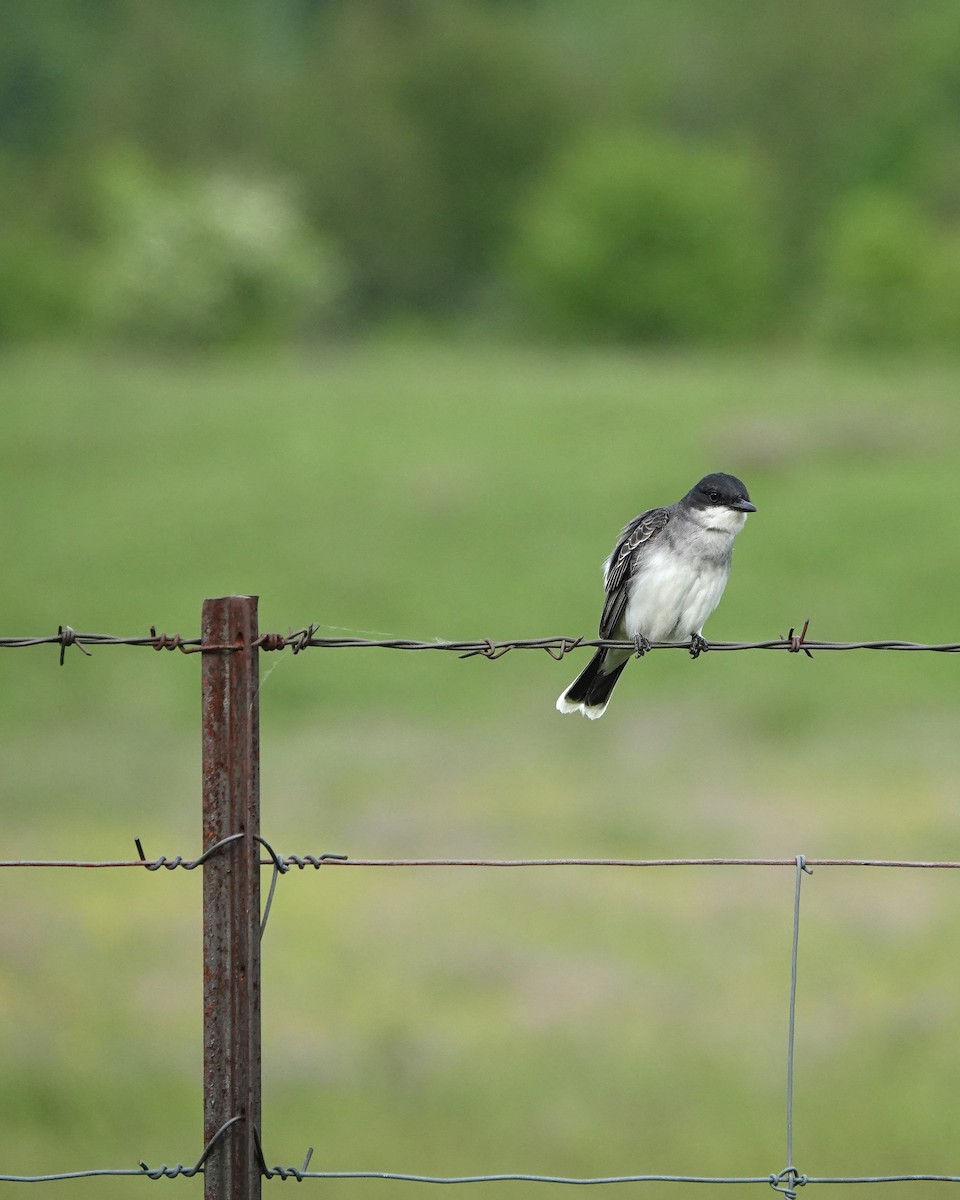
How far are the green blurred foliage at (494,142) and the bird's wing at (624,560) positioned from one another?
210 ft

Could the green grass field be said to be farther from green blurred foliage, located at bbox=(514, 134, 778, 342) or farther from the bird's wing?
green blurred foliage, located at bbox=(514, 134, 778, 342)

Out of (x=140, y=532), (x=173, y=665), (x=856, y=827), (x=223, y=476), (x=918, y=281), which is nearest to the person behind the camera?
(x=856, y=827)

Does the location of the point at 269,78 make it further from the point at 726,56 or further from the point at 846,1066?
the point at 846,1066

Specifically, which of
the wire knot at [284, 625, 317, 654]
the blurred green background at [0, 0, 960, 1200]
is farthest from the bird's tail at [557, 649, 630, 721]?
the blurred green background at [0, 0, 960, 1200]

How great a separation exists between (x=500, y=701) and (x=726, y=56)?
8841cm

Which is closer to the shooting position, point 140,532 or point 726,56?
point 140,532

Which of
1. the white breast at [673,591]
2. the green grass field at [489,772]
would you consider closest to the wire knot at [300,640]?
the green grass field at [489,772]

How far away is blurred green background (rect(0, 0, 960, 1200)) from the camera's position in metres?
12.6

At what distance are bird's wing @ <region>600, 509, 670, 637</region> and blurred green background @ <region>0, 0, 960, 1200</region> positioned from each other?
5285 millimetres

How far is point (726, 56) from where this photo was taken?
107688 mm

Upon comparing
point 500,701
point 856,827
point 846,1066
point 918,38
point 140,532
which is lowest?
point 846,1066

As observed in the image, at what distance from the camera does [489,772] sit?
78.1ft

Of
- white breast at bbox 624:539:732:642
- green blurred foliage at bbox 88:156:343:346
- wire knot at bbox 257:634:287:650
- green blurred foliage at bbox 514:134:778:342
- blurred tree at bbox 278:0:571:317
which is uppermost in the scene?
blurred tree at bbox 278:0:571:317

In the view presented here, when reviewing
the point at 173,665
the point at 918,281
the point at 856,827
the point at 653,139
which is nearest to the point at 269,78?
the point at 653,139
